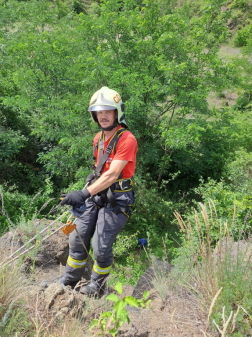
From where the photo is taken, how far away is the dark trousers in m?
2.68

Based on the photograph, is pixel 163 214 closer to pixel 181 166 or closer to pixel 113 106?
pixel 181 166

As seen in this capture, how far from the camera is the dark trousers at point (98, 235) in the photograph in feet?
8.79

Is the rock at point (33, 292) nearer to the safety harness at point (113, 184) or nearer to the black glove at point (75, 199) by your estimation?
the black glove at point (75, 199)

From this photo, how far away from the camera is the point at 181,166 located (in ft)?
29.1

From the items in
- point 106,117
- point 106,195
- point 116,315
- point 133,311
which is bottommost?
point 133,311

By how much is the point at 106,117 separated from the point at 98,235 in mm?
1451

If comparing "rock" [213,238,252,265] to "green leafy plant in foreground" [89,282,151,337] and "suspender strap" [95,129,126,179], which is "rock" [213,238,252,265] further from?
"suspender strap" [95,129,126,179]

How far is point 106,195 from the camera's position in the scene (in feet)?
9.17

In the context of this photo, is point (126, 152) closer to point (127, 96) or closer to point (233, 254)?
point (233, 254)

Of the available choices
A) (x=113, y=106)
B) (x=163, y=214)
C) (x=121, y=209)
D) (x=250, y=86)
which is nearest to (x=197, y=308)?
(x=121, y=209)

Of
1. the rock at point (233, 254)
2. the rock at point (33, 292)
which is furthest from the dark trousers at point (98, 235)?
the rock at point (233, 254)

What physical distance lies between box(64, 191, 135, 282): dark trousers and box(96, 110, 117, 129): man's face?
2.89ft

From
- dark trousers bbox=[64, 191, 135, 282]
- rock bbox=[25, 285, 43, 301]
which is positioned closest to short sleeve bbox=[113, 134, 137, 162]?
dark trousers bbox=[64, 191, 135, 282]

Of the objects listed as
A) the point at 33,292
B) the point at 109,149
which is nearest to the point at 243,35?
the point at 109,149
